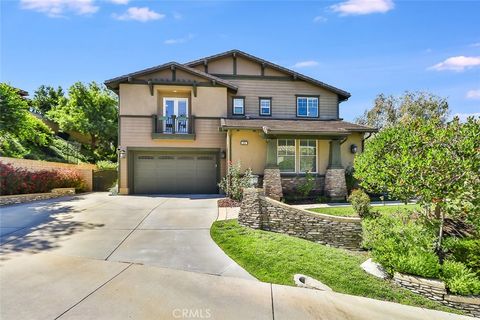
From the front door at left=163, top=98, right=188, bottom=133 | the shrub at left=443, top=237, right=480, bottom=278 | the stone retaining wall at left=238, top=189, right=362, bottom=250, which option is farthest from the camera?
the front door at left=163, top=98, right=188, bottom=133

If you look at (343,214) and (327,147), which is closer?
(343,214)

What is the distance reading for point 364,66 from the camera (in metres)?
12.9

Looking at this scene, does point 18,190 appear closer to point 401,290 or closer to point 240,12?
point 240,12

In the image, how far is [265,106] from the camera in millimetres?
16109

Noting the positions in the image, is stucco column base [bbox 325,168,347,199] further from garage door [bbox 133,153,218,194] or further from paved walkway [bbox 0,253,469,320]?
paved walkway [bbox 0,253,469,320]

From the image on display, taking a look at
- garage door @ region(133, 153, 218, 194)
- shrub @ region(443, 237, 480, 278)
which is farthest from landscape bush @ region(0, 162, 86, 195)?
shrub @ region(443, 237, 480, 278)

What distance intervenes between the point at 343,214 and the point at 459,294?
185 inches

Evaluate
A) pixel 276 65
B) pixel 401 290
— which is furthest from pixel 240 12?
pixel 401 290

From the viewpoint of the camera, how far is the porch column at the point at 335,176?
13.2m

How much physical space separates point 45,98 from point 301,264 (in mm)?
37513

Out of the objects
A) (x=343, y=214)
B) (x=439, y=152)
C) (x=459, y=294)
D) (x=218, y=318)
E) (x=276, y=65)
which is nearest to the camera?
(x=218, y=318)

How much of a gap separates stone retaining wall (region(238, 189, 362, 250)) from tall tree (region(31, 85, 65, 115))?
32.3m

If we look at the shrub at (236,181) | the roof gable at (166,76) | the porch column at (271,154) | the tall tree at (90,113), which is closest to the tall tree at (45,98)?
the tall tree at (90,113)

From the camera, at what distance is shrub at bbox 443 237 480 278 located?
6109mm
